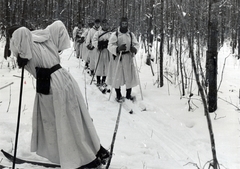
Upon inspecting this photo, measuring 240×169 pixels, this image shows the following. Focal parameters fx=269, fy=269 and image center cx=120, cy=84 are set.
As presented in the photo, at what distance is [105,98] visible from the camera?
669 centimetres

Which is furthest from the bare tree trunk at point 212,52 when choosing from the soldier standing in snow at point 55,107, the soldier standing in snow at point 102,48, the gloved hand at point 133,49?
the soldier standing in snow at point 102,48

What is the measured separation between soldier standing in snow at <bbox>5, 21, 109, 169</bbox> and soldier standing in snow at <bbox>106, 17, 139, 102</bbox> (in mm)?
3315

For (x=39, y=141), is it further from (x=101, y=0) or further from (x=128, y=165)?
(x=101, y=0)

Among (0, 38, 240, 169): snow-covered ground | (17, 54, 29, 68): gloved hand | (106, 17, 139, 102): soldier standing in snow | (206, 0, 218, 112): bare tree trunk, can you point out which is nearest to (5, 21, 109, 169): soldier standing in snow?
(17, 54, 29, 68): gloved hand

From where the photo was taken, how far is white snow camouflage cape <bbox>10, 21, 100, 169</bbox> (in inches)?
110

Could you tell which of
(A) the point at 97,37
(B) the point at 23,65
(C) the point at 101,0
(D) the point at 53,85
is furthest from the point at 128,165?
(C) the point at 101,0

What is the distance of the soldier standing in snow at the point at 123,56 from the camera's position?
6.34 m

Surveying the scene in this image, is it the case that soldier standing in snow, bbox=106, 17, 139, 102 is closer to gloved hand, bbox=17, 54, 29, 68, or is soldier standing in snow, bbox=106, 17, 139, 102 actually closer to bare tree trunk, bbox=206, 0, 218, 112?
bare tree trunk, bbox=206, 0, 218, 112

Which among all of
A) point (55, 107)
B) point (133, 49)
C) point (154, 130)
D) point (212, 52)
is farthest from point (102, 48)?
point (55, 107)

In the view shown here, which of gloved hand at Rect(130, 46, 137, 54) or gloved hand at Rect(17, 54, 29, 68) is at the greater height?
gloved hand at Rect(130, 46, 137, 54)

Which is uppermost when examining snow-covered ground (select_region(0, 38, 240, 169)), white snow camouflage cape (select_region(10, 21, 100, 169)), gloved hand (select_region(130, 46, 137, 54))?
gloved hand (select_region(130, 46, 137, 54))

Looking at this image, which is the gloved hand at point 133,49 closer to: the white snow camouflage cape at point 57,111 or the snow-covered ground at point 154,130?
the snow-covered ground at point 154,130

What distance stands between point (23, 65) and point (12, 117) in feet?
7.02

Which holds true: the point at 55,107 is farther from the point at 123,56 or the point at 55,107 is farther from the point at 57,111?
the point at 123,56
